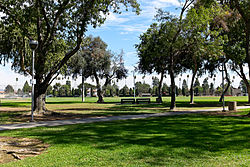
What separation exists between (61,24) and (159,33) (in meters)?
9.97

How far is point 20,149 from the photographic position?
7172mm

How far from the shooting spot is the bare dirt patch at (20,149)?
6.59 m

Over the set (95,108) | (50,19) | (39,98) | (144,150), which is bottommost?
(95,108)

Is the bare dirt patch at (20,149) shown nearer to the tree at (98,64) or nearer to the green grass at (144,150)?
the green grass at (144,150)

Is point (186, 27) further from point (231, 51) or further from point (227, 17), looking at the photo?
point (231, 51)

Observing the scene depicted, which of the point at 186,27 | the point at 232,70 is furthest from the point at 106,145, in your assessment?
the point at 232,70

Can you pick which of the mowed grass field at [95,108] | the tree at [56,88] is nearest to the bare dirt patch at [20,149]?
the mowed grass field at [95,108]

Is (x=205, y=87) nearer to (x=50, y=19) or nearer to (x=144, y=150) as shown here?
(x=50, y=19)

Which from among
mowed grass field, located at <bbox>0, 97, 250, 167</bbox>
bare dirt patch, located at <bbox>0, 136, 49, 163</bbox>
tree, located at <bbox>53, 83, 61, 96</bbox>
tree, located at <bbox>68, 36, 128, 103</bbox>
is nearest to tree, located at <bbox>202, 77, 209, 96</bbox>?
tree, located at <bbox>53, 83, 61, 96</bbox>

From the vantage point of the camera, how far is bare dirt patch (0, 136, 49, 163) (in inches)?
260

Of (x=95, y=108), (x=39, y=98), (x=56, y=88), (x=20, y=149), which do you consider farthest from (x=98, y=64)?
(x=56, y=88)

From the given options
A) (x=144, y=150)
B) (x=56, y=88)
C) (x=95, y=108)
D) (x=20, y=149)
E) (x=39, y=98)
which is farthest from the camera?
(x=56, y=88)

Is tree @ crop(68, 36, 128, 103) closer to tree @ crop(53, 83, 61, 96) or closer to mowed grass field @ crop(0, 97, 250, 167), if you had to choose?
mowed grass field @ crop(0, 97, 250, 167)

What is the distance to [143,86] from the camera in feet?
369
